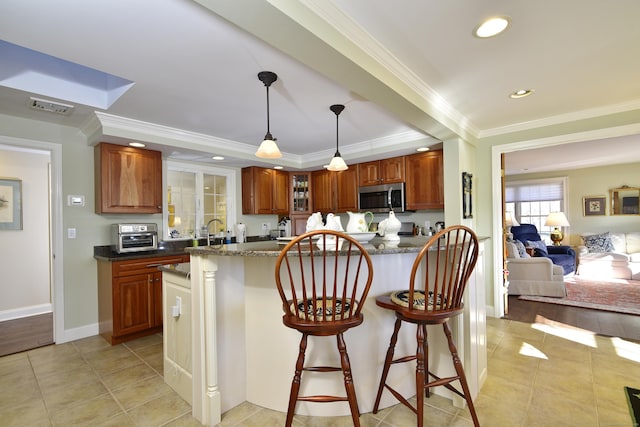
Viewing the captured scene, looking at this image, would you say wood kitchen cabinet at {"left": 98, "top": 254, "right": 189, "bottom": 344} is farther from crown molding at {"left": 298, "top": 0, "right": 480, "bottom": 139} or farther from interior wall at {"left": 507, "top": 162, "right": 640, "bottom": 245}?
interior wall at {"left": 507, "top": 162, "right": 640, "bottom": 245}

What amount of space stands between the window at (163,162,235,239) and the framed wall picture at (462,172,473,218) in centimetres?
332

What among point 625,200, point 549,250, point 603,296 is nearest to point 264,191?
point 603,296

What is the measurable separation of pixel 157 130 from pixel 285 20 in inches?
98.3

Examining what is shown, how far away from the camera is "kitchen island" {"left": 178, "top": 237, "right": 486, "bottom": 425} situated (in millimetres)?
1839

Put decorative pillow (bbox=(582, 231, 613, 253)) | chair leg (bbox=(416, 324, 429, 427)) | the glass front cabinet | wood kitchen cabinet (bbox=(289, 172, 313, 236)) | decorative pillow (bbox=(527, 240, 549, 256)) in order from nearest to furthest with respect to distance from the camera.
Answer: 1. chair leg (bbox=(416, 324, 429, 427))
2. wood kitchen cabinet (bbox=(289, 172, 313, 236))
3. decorative pillow (bbox=(527, 240, 549, 256))
4. decorative pillow (bbox=(582, 231, 613, 253))
5. the glass front cabinet

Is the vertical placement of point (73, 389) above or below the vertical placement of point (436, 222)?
below

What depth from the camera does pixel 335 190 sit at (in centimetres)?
489

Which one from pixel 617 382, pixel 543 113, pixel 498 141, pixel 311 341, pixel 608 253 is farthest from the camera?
pixel 608 253

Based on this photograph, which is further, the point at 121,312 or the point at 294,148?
the point at 294,148

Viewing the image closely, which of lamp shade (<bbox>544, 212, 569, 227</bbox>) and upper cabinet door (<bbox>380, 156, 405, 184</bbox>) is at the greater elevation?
upper cabinet door (<bbox>380, 156, 405, 184</bbox>)

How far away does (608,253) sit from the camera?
579 centimetres

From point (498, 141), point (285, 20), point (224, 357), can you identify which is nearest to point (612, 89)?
point (498, 141)

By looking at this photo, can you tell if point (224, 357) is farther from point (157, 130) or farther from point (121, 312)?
point (157, 130)

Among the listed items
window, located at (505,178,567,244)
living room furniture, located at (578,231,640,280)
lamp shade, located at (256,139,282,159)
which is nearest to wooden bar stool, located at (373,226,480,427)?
lamp shade, located at (256,139,282,159)
